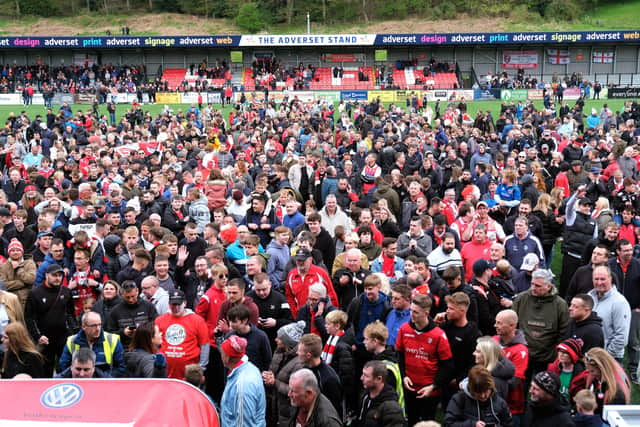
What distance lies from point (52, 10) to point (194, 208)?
69.9 m

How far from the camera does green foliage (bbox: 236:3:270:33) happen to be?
62656 mm

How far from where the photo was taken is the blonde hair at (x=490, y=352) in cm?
489

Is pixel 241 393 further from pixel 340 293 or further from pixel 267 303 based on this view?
pixel 340 293

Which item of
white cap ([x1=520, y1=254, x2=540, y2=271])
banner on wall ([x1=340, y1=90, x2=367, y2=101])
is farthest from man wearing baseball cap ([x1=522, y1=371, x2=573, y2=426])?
banner on wall ([x1=340, y1=90, x2=367, y2=101])

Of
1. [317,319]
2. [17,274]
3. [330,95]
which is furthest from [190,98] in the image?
[317,319]

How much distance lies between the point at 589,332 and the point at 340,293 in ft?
8.28

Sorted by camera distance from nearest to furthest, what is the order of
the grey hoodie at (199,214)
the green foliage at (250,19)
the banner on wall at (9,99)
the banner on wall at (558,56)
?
the grey hoodie at (199,214), the banner on wall at (9,99), the banner on wall at (558,56), the green foliage at (250,19)

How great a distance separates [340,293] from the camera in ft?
22.5

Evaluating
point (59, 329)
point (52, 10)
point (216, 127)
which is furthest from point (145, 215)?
point (52, 10)

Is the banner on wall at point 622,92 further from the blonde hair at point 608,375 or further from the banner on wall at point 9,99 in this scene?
the blonde hair at point 608,375

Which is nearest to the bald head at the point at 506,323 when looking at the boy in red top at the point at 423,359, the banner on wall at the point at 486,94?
the boy in red top at the point at 423,359

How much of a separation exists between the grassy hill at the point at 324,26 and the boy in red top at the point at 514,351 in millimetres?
57426

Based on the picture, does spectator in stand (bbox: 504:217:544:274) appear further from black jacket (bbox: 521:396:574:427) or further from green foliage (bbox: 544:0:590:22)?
green foliage (bbox: 544:0:590:22)

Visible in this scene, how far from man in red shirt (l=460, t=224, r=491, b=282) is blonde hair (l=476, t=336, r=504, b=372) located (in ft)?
9.07
